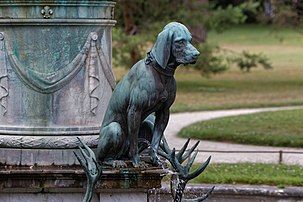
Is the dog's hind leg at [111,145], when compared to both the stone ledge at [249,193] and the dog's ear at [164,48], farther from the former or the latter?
the stone ledge at [249,193]

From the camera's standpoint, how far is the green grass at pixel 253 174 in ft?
34.3

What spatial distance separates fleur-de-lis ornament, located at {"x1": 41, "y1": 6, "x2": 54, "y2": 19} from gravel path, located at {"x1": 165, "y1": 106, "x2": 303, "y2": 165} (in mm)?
6468

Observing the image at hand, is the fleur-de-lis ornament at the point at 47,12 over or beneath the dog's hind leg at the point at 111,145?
over

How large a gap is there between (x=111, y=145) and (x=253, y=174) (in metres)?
4.99

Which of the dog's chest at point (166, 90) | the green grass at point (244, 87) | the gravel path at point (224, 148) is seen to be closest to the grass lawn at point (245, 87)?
the green grass at point (244, 87)

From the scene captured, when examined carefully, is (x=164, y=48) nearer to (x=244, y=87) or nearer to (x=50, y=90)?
(x=50, y=90)

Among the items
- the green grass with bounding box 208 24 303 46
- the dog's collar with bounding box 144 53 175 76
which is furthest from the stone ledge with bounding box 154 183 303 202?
the green grass with bounding box 208 24 303 46

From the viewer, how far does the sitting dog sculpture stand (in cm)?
625

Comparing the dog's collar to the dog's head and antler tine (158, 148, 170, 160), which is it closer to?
the dog's head

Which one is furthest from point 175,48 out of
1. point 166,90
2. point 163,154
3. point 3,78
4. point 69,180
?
point 3,78

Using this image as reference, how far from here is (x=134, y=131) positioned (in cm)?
642

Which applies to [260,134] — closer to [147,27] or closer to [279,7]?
[147,27]

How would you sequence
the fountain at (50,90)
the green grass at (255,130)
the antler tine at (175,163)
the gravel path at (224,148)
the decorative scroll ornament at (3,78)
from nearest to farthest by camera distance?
1. the antler tine at (175,163)
2. the fountain at (50,90)
3. the decorative scroll ornament at (3,78)
4. the gravel path at (224,148)
5. the green grass at (255,130)

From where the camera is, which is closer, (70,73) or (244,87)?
(70,73)
